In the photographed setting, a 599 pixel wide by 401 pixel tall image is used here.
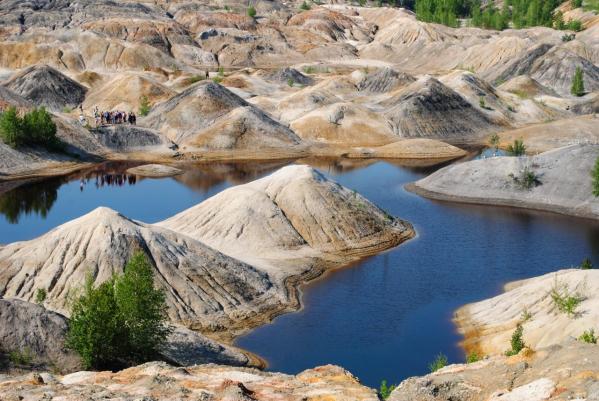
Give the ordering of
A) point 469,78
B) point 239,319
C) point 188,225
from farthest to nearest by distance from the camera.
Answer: point 469,78
point 188,225
point 239,319

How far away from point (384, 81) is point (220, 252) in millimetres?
101057

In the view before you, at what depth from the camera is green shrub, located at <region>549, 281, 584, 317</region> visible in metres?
46.4

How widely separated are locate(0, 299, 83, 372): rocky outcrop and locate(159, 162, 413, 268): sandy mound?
25.0 m

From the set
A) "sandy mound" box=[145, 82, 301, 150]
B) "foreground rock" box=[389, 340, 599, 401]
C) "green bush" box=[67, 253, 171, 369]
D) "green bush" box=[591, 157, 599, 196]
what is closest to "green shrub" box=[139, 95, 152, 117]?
"sandy mound" box=[145, 82, 301, 150]

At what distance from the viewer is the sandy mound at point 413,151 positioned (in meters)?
116

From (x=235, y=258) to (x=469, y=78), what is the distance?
92.8 metres

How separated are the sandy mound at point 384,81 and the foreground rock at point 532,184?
60.0 metres

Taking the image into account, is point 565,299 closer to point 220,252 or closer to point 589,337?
point 589,337

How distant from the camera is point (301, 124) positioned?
126062mm

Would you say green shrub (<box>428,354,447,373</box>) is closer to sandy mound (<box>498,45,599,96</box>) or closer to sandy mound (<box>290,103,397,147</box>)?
sandy mound (<box>290,103,397,147</box>)

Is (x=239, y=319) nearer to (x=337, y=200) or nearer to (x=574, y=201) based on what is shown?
(x=337, y=200)

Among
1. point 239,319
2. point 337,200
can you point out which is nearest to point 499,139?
point 337,200

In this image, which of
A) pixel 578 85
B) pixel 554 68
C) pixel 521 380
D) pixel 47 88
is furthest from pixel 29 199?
pixel 554 68

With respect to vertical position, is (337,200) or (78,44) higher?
(78,44)
